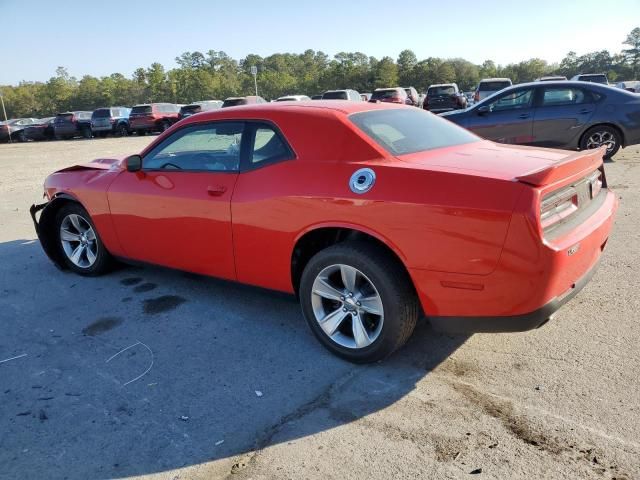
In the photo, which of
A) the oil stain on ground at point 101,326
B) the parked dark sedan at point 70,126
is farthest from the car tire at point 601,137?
the parked dark sedan at point 70,126

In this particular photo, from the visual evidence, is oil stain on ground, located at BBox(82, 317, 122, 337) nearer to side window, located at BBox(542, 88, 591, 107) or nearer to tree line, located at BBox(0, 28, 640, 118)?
side window, located at BBox(542, 88, 591, 107)

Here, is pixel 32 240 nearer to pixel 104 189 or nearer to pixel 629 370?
pixel 104 189

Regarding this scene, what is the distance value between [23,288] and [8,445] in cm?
275

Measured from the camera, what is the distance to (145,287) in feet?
15.8

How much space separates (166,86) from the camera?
2872 inches

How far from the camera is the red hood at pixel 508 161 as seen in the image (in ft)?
8.89

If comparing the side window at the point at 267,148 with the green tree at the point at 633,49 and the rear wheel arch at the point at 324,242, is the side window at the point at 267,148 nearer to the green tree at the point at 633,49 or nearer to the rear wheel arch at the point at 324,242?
the rear wheel arch at the point at 324,242

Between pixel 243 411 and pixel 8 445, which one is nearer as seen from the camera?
pixel 8 445

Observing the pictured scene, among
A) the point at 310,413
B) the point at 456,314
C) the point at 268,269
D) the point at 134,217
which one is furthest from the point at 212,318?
the point at 456,314

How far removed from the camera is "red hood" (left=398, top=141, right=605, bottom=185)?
271cm

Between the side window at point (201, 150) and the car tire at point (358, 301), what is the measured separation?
1.09 m

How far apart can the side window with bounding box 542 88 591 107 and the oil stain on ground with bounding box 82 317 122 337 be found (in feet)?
28.2

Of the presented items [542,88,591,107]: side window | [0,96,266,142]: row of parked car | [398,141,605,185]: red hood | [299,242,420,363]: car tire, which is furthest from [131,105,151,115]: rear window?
[299,242,420,363]: car tire

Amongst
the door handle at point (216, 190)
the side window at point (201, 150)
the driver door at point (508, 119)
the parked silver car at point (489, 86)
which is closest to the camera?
the door handle at point (216, 190)
